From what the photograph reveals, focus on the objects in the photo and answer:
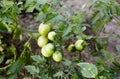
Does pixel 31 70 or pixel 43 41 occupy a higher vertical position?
pixel 43 41

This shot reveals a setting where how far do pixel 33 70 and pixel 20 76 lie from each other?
1.41ft

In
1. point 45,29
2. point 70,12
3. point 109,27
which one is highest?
point 45,29

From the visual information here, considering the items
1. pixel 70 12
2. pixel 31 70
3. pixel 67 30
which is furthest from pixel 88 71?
pixel 70 12

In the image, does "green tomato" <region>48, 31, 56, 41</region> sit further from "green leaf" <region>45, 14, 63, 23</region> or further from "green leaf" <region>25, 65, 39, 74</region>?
"green leaf" <region>25, 65, 39, 74</region>

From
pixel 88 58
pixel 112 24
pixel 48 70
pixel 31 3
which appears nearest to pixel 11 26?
pixel 31 3

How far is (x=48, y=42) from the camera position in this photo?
171 centimetres

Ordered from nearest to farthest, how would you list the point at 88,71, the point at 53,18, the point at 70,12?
the point at 88,71
the point at 53,18
the point at 70,12

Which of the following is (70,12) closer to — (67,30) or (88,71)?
(67,30)

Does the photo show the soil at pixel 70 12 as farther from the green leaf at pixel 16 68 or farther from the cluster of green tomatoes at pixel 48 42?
the cluster of green tomatoes at pixel 48 42

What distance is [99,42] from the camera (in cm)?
234

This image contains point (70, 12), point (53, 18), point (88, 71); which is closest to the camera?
point (88, 71)

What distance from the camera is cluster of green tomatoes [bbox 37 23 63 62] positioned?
163cm

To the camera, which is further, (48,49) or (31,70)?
(31,70)

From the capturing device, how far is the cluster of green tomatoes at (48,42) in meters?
1.63
